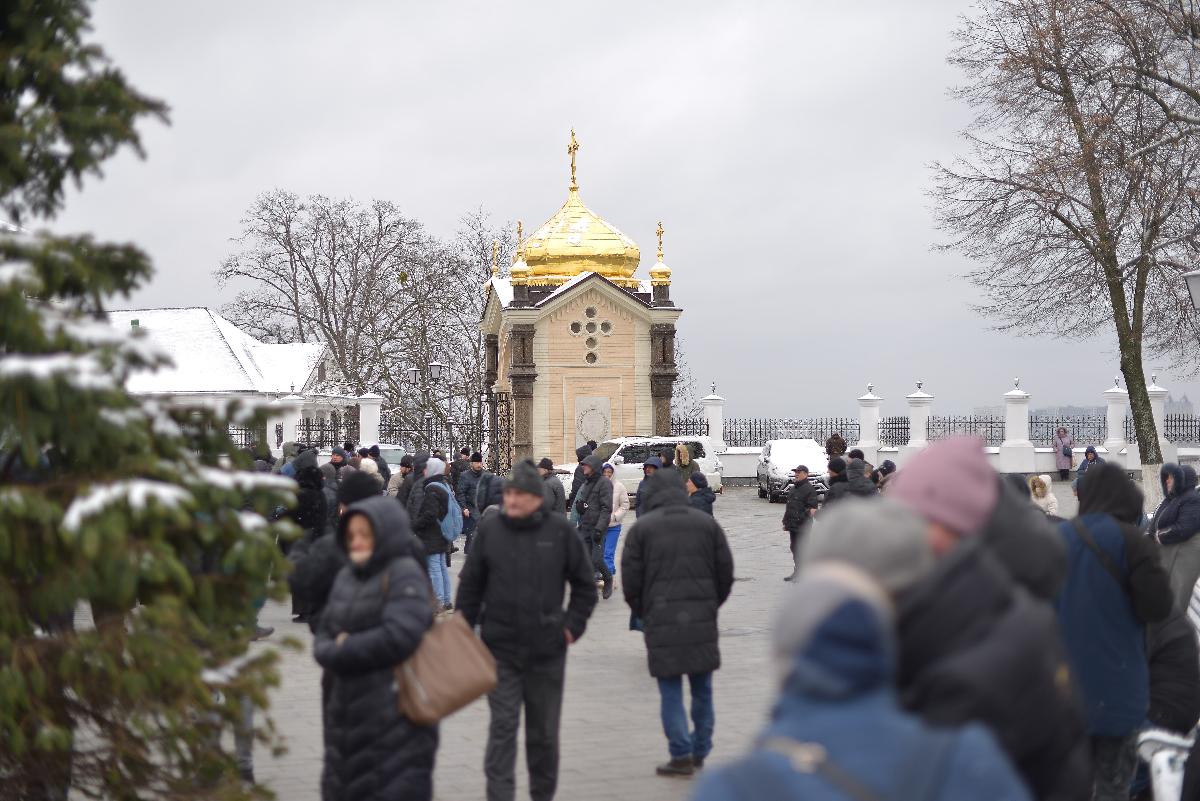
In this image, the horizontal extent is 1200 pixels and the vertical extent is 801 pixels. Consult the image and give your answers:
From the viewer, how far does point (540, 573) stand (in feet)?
25.2

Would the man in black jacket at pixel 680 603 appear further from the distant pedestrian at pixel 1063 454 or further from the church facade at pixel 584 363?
the church facade at pixel 584 363

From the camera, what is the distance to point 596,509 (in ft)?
56.9

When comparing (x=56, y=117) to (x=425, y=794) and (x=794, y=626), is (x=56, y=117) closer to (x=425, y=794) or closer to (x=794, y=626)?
(x=425, y=794)

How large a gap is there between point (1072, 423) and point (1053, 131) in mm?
18462

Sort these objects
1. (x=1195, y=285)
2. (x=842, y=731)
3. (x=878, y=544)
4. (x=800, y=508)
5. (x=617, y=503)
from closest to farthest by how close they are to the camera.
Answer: (x=842, y=731) < (x=878, y=544) < (x=1195, y=285) < (x=617, y=503) < (x=800, y=508)

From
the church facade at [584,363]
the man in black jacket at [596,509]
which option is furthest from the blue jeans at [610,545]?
the church facade at [584,363]

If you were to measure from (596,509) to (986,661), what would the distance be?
1435 cm

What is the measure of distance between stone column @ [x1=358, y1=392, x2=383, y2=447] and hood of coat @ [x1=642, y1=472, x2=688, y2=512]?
3110 cm

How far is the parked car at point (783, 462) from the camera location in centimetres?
3641

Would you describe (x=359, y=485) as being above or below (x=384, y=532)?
above

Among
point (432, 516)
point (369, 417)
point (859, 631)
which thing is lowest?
point (432, 516)

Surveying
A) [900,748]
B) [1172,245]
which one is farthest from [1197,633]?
[1172,245]

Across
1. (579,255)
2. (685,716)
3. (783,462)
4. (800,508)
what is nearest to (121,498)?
(685,716)

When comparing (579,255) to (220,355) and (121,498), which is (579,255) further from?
(121,498)
